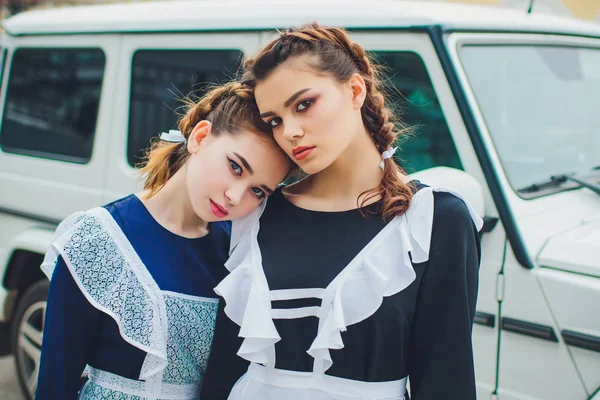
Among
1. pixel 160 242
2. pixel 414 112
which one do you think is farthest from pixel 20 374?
pixel 414 112

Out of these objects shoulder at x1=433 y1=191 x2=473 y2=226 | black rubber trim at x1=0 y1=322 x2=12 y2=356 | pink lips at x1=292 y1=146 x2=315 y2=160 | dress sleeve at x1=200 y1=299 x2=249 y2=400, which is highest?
pink lips at x1=292 y1=146 x2=315 y2=160

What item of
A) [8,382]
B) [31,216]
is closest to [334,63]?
[31,216]

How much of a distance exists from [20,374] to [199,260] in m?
2.35

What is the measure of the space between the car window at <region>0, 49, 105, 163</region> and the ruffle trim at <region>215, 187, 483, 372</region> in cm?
215

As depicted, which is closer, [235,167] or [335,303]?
[335,303]

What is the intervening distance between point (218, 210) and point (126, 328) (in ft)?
1.21

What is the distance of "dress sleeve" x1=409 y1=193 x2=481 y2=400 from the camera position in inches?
51.1

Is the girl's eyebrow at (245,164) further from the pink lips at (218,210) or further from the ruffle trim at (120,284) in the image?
the ruffle trim at (120,284)

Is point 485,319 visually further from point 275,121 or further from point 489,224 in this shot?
point 275,121

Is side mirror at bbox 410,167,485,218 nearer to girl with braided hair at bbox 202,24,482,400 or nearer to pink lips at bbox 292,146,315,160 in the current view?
girl with braided hair at bbox 202,24,482,400

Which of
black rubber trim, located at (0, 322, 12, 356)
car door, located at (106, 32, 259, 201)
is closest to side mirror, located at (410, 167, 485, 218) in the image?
car door, located at (106, 32, 259, 201)

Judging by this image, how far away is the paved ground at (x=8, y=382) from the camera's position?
365cm

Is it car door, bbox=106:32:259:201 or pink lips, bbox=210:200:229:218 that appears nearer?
pink lips, bbox=210:200:229:218

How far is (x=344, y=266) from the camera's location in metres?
1.37
